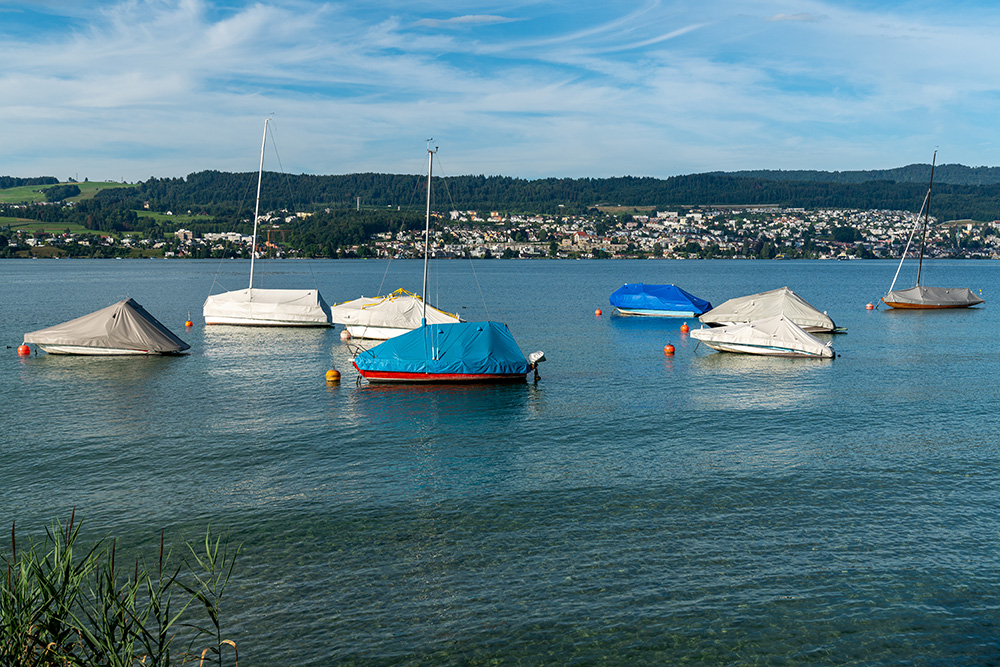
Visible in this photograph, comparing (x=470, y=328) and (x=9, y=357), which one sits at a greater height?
(x=470, y=328)

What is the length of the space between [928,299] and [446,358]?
227 feet

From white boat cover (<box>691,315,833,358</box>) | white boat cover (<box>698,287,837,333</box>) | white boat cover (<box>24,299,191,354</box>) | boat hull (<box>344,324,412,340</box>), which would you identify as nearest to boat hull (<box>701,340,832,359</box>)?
white boat cover (<box>691,315,833,358</box>)

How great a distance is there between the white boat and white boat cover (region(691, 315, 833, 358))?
3176 centimetres

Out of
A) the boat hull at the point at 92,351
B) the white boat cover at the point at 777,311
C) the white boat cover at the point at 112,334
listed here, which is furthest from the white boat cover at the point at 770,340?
the boat hull at the point at 92,351

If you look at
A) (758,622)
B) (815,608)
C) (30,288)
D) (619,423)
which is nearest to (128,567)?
(758,622)

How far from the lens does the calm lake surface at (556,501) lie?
49.6 feet

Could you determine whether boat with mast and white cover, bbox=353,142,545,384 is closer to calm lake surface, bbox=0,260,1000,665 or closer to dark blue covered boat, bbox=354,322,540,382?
dark blue covered boat, bbox=354,322,540,382

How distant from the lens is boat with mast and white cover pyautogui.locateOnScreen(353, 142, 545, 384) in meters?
38.9

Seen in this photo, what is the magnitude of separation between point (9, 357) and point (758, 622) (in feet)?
163

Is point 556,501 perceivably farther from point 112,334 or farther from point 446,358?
point 112,334

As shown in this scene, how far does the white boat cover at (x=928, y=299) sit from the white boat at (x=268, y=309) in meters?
62.3

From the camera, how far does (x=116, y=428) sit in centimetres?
3111

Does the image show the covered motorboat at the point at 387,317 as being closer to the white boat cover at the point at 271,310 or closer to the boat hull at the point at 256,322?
the white boat cover at the point at 271,310

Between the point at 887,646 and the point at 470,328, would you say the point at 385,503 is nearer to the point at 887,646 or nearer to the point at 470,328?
the point at 887,646
